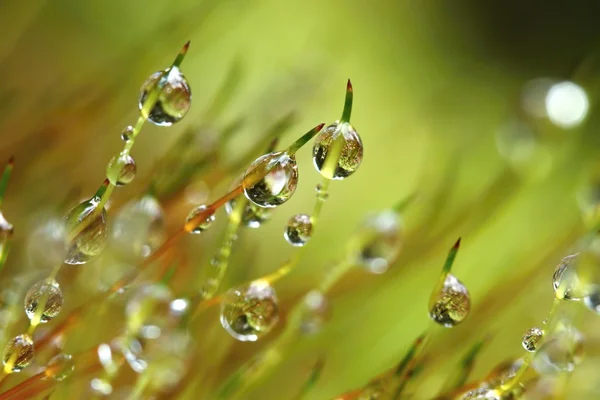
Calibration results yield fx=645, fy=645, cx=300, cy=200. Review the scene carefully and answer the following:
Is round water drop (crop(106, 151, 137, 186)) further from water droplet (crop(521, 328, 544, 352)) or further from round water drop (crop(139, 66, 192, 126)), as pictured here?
water droplet (crop(521, 328, 544, 352))

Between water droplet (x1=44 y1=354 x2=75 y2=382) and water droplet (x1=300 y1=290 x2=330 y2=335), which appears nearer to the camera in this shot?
water droplet (x1=44 y1=354 x2=75 y2=382)

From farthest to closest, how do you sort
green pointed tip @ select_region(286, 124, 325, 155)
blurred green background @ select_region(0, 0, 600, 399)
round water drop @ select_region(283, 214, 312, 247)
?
blurred green background @ select_region(0, 0, 600, 399) → round water drop @ select_region(283, 214, 312, 247) → green pointed tip @ select_region(286, 124, 325, 155)

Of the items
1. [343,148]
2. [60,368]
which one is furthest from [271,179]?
[60,368]

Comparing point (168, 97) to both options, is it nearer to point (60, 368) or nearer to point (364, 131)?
point (60, 368)

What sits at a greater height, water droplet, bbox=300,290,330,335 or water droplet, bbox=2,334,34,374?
water droplet, bbox=300,290,330,335

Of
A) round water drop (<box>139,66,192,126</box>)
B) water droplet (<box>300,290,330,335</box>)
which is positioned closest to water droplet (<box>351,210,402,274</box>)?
water droplet (<box>300,290,330,335</box>)

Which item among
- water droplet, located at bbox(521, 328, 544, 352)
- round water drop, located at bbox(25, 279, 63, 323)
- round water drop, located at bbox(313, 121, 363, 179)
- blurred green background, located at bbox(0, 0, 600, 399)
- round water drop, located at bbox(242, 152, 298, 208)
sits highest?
blurred green background, located at bbox(0, 0, 600, 399)

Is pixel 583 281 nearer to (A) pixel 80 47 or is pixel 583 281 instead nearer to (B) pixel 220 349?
(B) pixel 220 349
